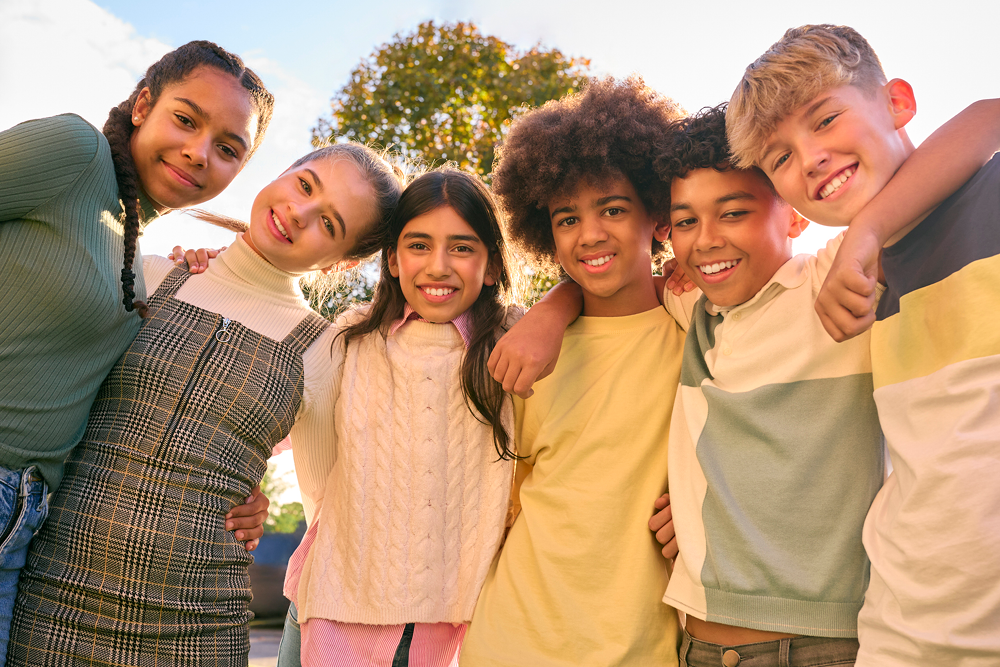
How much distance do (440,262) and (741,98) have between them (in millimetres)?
1051

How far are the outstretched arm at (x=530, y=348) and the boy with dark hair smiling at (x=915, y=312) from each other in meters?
0.77

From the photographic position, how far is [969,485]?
53.1 inches

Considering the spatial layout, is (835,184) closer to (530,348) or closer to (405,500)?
(530,348)

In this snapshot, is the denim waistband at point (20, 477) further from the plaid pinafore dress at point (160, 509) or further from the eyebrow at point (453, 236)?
the eyebrow at point (453, 236)

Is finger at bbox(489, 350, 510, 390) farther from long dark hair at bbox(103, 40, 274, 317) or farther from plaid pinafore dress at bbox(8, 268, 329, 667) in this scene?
long dark hair at bbox(103, 40, 274, 317)

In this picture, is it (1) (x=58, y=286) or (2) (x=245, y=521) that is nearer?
(1) (x=58, y=286)

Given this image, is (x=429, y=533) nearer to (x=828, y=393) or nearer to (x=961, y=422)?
(x=828, y=393)

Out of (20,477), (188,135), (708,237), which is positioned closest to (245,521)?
(20,477)

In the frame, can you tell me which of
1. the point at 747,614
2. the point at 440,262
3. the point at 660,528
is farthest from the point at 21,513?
the point at 747,614

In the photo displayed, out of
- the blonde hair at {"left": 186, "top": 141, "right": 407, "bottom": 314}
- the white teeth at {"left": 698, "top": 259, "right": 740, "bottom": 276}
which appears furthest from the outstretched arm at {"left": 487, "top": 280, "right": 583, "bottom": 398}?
the blonde hair at {"left": 186, "top": 141, "right": 407, "bottom": 314}

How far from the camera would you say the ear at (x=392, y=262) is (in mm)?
2553

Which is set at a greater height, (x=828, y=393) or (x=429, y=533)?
(x=828, y=393)

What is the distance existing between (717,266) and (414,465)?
3.65 ft

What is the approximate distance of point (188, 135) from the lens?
2.15 metres
